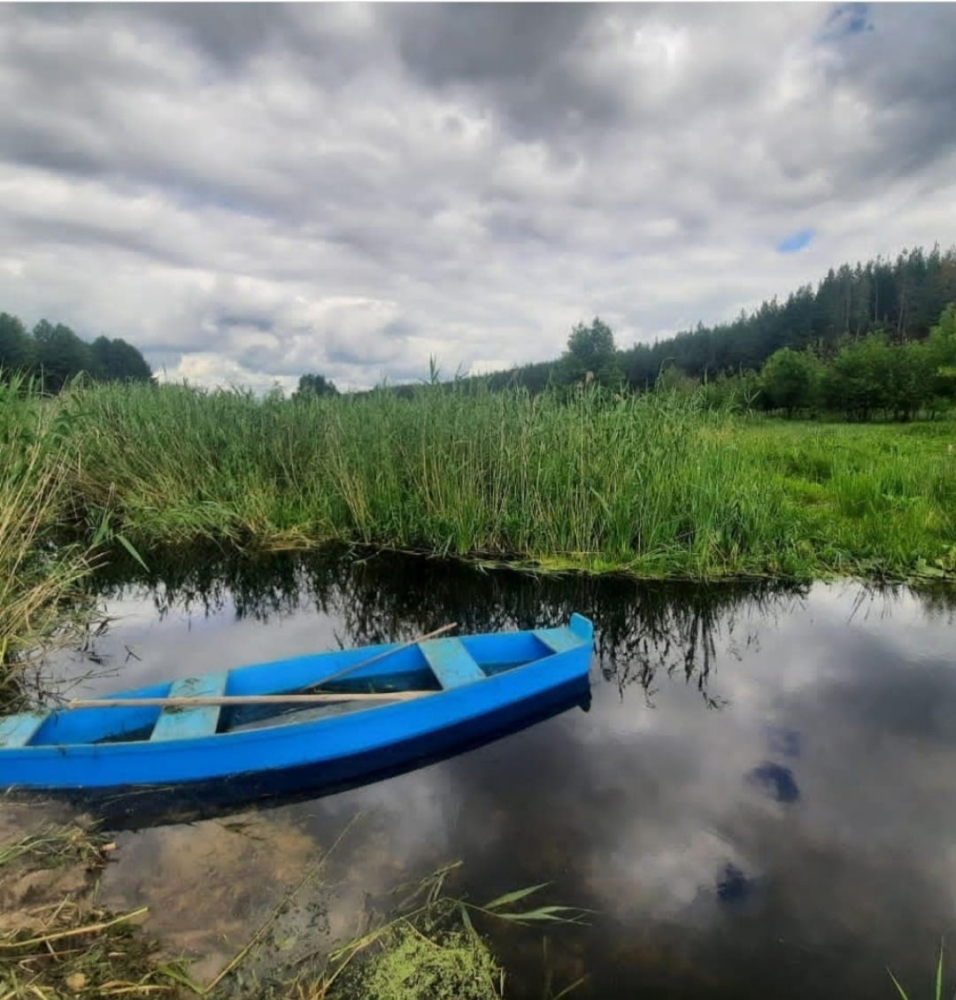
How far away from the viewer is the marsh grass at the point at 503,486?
6266mm

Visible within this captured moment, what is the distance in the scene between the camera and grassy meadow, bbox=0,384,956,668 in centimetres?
624

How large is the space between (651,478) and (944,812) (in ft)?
12.4

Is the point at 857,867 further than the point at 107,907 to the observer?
Yes

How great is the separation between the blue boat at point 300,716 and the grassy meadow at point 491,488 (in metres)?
2.14

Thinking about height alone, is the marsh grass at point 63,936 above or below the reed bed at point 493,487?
below

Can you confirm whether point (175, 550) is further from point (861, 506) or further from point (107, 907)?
point (861, 506)

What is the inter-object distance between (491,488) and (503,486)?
17cm

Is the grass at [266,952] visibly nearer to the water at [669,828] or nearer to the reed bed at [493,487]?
the water at [669,828]

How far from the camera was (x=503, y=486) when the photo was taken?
6.74m

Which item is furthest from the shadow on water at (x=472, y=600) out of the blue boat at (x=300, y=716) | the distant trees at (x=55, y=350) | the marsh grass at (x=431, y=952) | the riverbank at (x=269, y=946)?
the distant trees at (x=55, y=350)

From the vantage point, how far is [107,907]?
2.31 meters

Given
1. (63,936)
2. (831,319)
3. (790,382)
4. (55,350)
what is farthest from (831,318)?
(63,936)

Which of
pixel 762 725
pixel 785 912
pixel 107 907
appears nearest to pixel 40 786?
pixel 107 907

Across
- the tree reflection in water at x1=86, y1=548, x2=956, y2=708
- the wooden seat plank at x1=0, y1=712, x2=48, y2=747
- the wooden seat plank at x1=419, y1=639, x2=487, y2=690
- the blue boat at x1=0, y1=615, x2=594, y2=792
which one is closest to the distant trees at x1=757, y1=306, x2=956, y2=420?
the tree reflection in water at x1=86, y1=548, x2=956, y2=708
